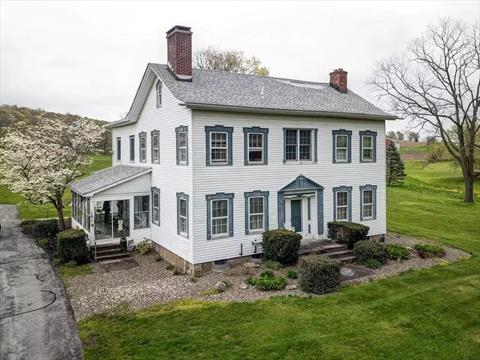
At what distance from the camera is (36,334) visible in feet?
34.7

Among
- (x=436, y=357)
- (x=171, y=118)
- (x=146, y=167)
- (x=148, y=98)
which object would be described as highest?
(x=148, y=98)

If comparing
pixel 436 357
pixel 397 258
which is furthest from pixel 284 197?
pixel 436 357

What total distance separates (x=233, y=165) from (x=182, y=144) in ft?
7.83

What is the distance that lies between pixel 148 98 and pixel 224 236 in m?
8.77

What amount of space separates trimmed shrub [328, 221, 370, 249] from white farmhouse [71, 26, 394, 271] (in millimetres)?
758

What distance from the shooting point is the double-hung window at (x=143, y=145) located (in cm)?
2112

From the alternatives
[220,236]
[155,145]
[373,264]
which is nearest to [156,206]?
[155,145]

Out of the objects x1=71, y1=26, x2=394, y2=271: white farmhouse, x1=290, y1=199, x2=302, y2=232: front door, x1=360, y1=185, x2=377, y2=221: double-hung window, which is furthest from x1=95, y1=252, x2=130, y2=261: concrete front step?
x1=360, y1=185, x2=377, y2=221: double-hung window

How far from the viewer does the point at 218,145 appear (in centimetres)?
1628

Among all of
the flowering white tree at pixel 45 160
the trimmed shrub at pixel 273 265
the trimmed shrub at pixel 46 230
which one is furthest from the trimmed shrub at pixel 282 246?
the flowering white tree at pixel 45 160

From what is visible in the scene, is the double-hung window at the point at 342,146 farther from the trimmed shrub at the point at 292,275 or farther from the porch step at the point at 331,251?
the trimmed shrub at the point at 292,275

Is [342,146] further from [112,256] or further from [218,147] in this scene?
[112,256]

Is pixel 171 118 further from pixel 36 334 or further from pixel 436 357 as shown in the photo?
pixel 436 357

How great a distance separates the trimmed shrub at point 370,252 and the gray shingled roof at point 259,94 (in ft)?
21.2
